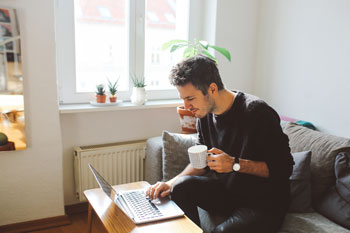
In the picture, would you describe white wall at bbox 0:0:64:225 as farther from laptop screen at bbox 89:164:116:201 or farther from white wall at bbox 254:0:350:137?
white wall at bbox 254:0:350:137

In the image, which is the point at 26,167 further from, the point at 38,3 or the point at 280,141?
the point at 280,141

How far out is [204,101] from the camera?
1.64 meters

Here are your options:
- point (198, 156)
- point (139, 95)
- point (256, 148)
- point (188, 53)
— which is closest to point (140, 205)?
point (198, 156)

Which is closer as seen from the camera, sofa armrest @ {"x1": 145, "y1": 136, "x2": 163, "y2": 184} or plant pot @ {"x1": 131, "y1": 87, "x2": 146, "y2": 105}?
sofa armrest @ {"x1": 145, "y1": 136, "x2": 163, "y2": 184}

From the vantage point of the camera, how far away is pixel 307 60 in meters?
2.58

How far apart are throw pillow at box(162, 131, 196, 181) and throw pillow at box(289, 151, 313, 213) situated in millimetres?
661

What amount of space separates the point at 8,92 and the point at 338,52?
7.00ft

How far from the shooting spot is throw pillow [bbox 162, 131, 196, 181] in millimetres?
2207

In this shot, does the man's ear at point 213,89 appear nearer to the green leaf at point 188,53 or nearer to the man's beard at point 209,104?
the man's beard at point 209,104

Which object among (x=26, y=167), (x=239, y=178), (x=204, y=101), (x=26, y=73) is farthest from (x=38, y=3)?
(x=239, y=178)

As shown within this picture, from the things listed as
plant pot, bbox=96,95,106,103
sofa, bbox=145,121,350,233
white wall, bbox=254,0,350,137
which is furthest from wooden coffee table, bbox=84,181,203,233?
white wall, bbox=254,0,350,137

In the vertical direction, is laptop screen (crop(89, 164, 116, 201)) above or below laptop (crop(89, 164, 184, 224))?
above

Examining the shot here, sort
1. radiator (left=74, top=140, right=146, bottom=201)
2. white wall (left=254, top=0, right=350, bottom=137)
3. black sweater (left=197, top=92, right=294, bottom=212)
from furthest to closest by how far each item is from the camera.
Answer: radiator (left=74, top=140, right=146, bottom=201)
white wall (left=254, top=0, right=350, bottom=137)
black sweater (left=197, top=92, right=294, bottom=212)

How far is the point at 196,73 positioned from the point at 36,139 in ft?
3.98
